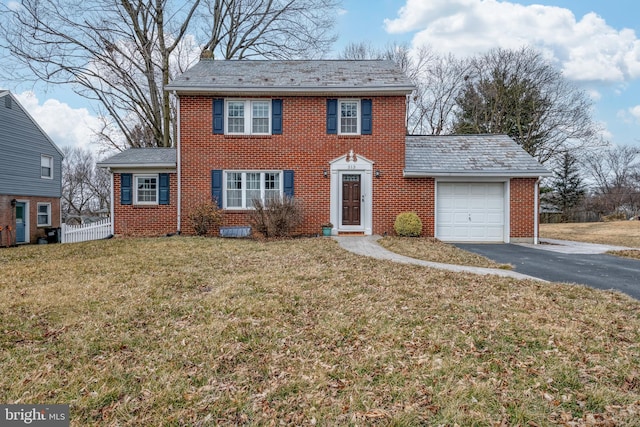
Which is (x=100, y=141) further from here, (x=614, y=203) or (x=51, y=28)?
(x=614, y=203)

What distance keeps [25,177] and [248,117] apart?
1490cm

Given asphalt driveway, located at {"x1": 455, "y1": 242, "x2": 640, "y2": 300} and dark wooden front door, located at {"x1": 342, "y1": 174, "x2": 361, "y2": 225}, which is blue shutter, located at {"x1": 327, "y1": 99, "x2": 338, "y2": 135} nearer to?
dark wooden front door, located at {"x1": 342, "y1": 174, "x2": 361, "y2": 225}

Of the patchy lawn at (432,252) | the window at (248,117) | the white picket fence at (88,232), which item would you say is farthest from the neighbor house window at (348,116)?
the white picket fence at (88,232)

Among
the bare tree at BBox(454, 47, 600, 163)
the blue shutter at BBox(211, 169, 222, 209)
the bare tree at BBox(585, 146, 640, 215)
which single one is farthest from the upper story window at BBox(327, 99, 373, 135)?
the bare tree at BBox(585, 146, 640, 215)

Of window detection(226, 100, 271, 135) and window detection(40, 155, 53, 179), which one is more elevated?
window detection(226, 100, 271, 135)

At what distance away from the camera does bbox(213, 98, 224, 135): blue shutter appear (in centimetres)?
1259

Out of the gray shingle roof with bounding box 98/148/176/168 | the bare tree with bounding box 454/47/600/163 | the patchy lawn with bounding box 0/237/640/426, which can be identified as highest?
the bare tree with bounding box 454/47/600/163

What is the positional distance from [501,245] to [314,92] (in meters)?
8.22

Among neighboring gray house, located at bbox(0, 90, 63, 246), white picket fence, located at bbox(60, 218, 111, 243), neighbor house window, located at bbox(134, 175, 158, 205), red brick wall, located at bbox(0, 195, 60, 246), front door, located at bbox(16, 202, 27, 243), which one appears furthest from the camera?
front door, located at bbox(16, 202, 27, 243)

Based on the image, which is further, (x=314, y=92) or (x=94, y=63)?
(x=94, y=63)

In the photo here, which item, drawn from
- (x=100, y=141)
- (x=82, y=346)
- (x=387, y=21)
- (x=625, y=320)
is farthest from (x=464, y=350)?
(x=100, y=141)

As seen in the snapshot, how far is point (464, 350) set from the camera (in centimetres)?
346

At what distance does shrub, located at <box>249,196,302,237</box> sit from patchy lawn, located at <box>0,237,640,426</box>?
5.51 metres

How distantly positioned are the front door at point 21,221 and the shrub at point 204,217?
13214 millimetres
